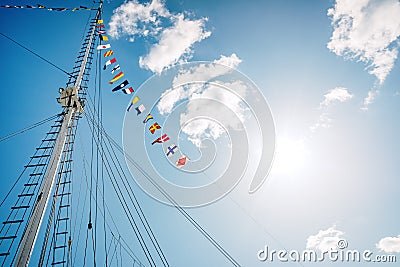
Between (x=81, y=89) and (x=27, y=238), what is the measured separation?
339 inches

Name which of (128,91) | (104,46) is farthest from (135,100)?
(104,46)

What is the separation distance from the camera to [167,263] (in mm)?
11750

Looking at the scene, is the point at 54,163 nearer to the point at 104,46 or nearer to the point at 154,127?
the point at 154,127

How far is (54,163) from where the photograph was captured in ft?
36.0

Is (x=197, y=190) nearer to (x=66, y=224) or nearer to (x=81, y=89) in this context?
(x=66, y=224)

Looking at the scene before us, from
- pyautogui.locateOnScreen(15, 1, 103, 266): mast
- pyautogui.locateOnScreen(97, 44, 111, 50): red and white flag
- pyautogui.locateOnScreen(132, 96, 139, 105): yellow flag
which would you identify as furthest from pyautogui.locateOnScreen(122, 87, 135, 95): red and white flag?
pyautogui.locateOnScreen(97, 44, 111, 50): red and white flag

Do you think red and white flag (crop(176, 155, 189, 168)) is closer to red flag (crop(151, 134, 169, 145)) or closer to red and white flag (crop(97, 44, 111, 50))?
red flag (crop(151, 134, 169, 145))

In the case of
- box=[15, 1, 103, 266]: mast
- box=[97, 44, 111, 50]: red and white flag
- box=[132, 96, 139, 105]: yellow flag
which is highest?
box=[97, 44, 111, 50]: red and white flag

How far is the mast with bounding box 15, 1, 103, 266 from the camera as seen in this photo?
8636mm

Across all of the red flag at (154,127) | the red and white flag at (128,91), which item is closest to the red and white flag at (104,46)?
the red and white flag at (128,91)

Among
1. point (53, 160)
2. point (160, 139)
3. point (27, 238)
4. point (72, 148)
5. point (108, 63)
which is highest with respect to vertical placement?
point (108, 63)

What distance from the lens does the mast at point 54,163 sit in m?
8.64

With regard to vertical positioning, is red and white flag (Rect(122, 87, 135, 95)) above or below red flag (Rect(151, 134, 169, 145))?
above

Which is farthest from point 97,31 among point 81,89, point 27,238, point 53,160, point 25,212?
point 27,238
